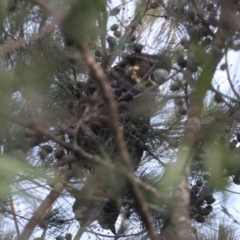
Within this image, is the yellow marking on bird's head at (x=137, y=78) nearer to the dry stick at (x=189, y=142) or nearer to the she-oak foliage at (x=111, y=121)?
the she-oak foliage at (x=111, y=121)

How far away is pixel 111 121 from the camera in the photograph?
612 mm

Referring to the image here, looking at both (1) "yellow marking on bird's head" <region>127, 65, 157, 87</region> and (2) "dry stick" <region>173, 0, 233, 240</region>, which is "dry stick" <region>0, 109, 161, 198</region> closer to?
(2) "dry stick" <region>173, 0, 233, 240</region>

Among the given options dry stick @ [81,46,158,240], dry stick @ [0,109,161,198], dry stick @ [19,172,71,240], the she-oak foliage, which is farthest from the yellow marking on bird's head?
dry stick @ [81,46,158,240]

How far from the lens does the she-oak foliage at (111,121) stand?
2.12 feet

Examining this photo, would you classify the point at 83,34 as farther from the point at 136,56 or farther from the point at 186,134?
the point at 136,56

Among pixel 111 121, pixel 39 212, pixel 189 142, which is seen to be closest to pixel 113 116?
pixel 111 121

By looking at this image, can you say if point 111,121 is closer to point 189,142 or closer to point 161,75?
point 189,142

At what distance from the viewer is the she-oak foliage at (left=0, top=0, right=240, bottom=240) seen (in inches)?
25.5

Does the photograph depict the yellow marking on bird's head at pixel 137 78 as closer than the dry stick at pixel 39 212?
No

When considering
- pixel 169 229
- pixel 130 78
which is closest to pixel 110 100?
pixel 169 229

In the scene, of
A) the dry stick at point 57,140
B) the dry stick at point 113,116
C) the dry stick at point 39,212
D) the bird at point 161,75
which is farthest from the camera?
the bird at point 161,75

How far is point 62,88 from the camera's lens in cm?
167

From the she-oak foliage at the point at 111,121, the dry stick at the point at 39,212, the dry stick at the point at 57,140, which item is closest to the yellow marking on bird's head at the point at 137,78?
the she-oak foliage at the point at 111,121

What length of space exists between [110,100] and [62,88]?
1.07 m
